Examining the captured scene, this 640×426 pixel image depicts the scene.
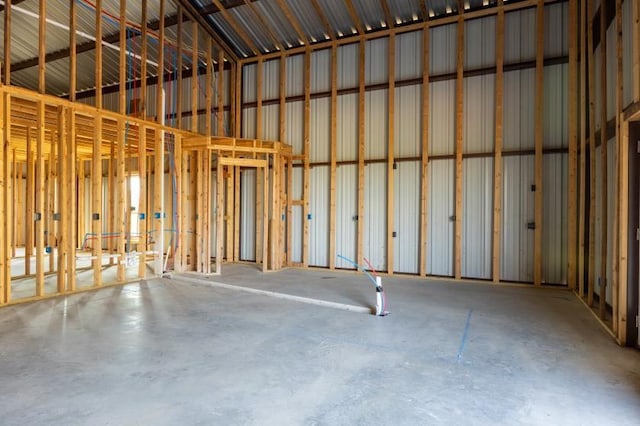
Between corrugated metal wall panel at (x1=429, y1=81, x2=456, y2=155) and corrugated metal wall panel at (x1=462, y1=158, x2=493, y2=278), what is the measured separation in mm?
615

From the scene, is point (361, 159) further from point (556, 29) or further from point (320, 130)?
point (556, 29)

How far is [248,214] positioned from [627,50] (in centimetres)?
893

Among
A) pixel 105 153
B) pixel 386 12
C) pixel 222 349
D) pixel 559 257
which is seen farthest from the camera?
pixel 105 153

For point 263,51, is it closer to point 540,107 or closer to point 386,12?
point 386,12

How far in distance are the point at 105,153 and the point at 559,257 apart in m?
12.9

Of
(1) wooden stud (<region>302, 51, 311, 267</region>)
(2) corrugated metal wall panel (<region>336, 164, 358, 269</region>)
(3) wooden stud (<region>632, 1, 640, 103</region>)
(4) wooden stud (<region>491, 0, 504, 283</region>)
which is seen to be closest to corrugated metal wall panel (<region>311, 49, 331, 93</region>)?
(1) wooden stud (<region>302, 51, 311, 267</region>)

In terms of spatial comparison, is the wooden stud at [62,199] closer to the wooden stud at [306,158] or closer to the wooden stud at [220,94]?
the wooden stud at [220,94]

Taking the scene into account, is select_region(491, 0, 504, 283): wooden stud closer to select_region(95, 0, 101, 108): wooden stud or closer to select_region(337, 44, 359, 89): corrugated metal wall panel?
select_region(337, 44, 359, 89): corrugated metal wall panel

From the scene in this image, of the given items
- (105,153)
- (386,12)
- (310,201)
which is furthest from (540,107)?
(105,153)

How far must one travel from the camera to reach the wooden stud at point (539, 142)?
7.93 m

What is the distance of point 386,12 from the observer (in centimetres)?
880

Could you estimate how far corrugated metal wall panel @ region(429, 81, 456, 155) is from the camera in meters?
8.84

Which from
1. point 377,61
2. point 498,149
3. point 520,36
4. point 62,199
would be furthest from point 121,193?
point 520,36

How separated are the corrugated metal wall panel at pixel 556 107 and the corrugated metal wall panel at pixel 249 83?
7.29 metres
